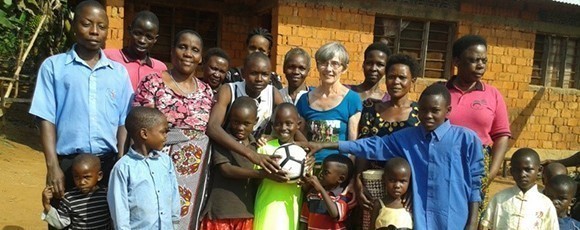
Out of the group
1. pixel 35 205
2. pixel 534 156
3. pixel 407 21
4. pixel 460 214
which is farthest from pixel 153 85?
pixel 407 21

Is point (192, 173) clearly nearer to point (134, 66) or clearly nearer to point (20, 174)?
point (134, 66)

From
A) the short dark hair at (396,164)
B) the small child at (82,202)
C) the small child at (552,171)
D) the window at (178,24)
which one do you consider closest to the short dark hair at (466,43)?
the short dark hair at (396,164)

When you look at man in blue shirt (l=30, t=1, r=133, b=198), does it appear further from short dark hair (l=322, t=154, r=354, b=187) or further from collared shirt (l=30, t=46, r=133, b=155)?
short dark hair (l=322, t=154, r=354, b=187)

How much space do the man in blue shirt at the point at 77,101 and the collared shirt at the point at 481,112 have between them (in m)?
1.99

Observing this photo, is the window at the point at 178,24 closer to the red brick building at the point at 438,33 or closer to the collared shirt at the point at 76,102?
the red brick building at the point at 438,33

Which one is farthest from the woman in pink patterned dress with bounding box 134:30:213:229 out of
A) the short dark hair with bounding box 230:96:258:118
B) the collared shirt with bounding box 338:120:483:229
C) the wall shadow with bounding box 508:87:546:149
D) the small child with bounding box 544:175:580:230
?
the wall shadow with bounding box 508:87:546:149

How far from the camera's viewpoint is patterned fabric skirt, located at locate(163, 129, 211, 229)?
288 centimetres

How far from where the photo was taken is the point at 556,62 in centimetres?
959

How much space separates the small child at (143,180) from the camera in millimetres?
2477

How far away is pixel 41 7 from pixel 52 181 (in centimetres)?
702

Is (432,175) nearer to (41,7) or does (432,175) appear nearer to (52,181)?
(52,181)

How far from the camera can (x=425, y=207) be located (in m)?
2.71

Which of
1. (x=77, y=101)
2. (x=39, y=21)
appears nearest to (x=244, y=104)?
(x=77, y=101)

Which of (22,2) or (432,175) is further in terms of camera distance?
(22,2)
